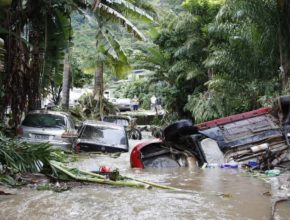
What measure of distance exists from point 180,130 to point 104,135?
486 cm

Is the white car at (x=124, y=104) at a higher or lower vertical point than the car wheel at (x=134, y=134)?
higher

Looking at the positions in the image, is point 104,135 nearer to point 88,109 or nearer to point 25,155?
point 25,155

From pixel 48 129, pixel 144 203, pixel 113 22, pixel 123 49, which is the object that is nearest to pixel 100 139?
pixel 48 129

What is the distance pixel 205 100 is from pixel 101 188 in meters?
15.1

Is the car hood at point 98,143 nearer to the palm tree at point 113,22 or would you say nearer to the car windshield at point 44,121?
the car windshield at point 44,121

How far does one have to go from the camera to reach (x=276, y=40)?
16.7 metres

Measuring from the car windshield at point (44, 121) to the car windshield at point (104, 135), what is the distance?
1.14m

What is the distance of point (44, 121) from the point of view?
48.3 feet

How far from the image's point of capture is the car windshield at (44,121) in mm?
14507

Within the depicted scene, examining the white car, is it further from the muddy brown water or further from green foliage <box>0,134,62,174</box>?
green foliage <box>0,134,62,174</box>

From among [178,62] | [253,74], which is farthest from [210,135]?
[178,62]

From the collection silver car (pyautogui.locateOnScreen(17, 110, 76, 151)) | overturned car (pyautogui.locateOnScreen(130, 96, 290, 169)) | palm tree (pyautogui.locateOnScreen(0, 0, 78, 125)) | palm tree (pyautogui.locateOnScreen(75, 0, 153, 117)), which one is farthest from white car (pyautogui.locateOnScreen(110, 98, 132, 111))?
overturned car (pyautogui.locateOnScreen(130, 96, 290, 169))

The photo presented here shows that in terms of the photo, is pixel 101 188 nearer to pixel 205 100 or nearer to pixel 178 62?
pixel 205 100

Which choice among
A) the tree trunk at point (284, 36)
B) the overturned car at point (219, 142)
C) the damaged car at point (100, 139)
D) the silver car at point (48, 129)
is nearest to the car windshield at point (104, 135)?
the damaged car at point (100, 139)
